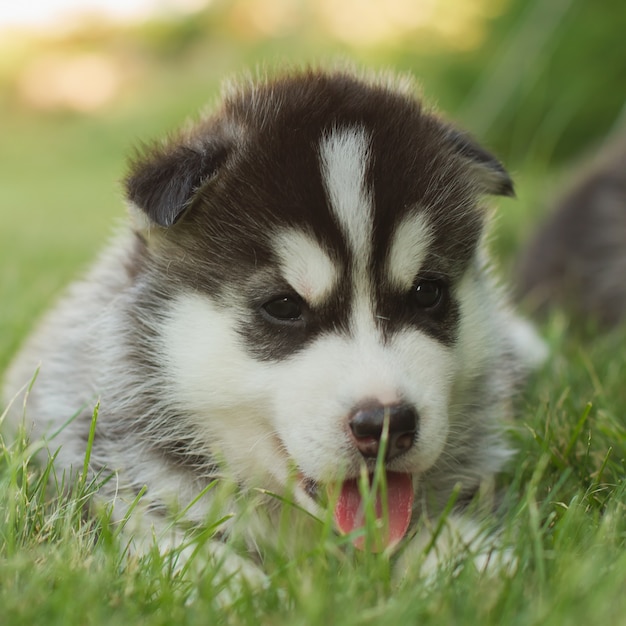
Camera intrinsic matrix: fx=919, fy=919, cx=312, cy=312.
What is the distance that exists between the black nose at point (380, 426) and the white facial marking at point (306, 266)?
0.45 meters

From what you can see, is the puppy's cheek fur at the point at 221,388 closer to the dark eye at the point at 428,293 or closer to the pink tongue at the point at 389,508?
the pink tongue at the point at 389,508

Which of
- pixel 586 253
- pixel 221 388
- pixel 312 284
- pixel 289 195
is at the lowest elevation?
pixel 586 253

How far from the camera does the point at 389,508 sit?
9.50 feet

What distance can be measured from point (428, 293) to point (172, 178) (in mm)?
927

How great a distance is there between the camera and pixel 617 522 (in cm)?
262

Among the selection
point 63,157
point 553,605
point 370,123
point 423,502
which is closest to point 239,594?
point 553,605

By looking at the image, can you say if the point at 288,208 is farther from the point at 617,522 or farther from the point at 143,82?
the point at 143,82

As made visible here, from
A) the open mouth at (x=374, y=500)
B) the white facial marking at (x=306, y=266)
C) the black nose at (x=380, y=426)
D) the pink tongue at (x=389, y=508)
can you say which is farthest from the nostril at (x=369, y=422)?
the white facial marking at (x=306, y=266)

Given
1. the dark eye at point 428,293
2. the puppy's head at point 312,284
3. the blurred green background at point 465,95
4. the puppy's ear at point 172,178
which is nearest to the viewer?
the puppy's head at point 312,284

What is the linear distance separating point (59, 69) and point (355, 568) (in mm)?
26957

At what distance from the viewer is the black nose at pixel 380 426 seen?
103 inches

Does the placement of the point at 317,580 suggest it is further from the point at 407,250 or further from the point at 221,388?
the point at 407,250

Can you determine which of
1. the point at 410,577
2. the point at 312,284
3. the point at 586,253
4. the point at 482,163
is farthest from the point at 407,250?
the point at 586,253

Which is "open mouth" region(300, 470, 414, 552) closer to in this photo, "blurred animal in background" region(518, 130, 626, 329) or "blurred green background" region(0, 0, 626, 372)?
"blurred green background" region(0, 0, 626, 372)
